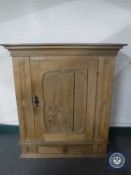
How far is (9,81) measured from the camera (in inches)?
76.8

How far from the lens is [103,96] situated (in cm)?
153

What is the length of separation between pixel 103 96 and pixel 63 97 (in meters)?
0.34

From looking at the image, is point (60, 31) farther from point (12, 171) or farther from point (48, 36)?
point (12, 171)

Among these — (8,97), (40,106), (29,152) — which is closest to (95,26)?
(40,106)

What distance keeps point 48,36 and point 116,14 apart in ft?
2.29

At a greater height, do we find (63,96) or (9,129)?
(63,96)

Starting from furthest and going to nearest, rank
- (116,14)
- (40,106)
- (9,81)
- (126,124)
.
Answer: (126,124) → (9,81) → (116,14) → (40,106)

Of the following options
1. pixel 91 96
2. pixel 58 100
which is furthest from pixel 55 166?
pixel 91 96

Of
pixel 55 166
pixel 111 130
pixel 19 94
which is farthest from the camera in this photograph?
pixel 111 130

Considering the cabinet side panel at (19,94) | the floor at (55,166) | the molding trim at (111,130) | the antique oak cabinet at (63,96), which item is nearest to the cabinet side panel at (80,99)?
the antique oak cabinet at (63,96)

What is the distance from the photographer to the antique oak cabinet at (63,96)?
140 cm

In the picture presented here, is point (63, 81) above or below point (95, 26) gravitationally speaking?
below

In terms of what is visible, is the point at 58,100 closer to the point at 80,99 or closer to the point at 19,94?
the point at 80,99

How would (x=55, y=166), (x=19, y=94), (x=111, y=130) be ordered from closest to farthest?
(x=19, y=94) → (x=55, y=166) → (x=111, y=130)
